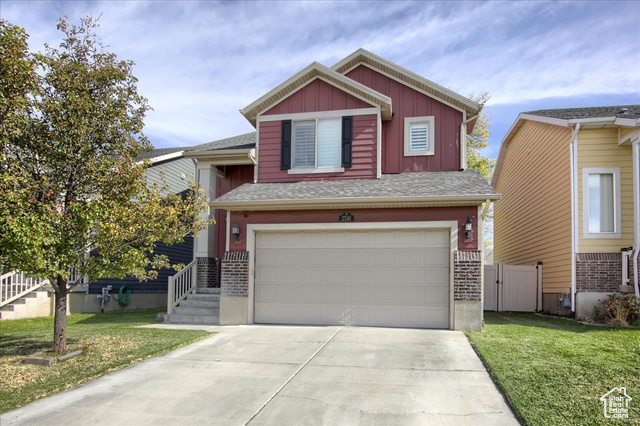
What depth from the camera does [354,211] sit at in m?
11.6

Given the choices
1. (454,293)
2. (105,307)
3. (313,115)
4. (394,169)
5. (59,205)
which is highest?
(313,115)

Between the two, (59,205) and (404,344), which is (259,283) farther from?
(59,205)

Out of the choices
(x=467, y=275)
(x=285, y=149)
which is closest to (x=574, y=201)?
(x=467, y=275)

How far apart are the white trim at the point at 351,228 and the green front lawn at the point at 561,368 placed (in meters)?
1.64

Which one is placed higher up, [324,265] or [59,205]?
[59,205]

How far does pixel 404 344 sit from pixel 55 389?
5.61 metres

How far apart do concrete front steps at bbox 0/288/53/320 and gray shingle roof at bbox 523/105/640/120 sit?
1520 cm

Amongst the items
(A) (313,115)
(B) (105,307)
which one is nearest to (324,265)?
(A) (313,115)

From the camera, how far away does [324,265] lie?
1184cm

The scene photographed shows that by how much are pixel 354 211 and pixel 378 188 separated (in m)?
0.80

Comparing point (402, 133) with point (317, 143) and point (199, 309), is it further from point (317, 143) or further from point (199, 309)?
point (199, 309)

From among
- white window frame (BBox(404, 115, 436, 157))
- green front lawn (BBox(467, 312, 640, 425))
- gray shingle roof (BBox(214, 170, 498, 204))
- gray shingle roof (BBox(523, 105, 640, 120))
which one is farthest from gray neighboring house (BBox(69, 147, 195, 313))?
gray shingle roof (BBox(523, 105, 640, 120))

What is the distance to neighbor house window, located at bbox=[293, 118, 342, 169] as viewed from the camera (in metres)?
13.0

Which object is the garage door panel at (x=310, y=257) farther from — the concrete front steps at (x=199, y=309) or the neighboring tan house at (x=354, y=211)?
the concrete front steps at (x=199, y=309)
